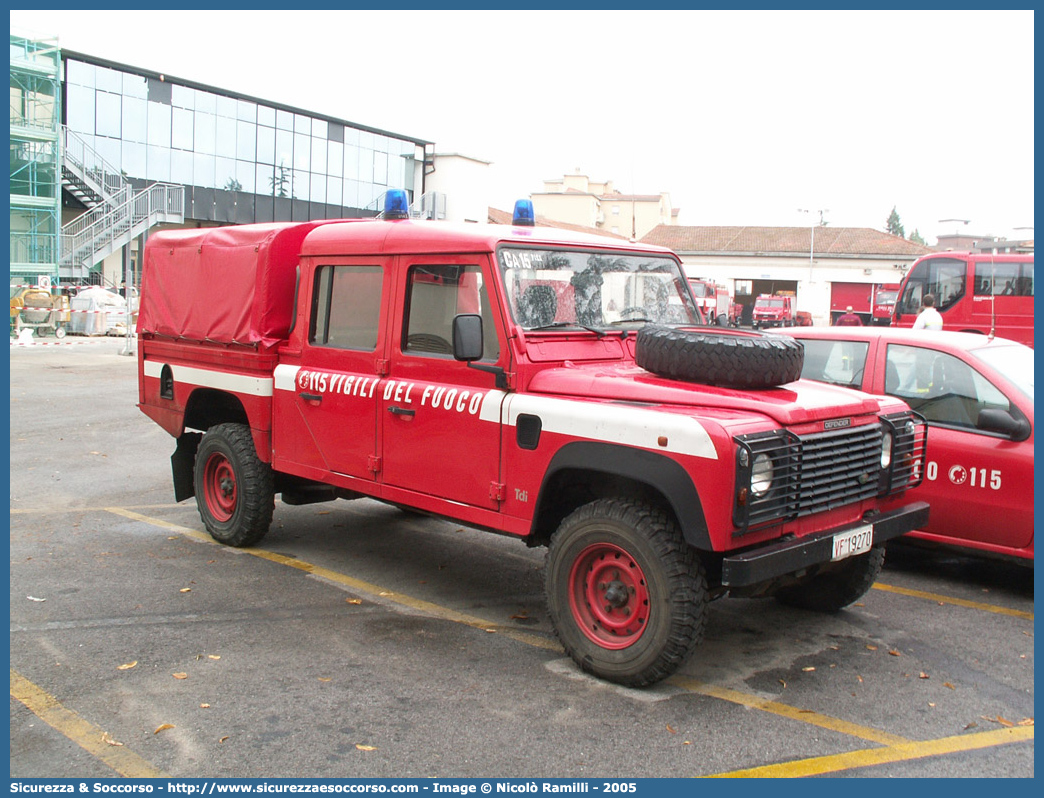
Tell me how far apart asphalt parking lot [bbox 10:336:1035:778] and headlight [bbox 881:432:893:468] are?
1070 mm

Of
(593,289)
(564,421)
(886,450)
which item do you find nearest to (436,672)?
(564,421)

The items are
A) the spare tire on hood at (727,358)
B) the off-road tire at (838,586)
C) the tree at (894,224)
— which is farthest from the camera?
the tree at (894,224)

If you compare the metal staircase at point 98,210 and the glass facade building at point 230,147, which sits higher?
the glass facade building at point 230,147

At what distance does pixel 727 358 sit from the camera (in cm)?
467

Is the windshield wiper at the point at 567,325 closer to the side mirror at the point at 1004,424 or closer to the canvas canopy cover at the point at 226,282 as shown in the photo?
the canvas canopy cover at the point at 226,282

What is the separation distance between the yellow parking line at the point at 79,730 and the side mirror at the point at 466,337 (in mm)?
2414

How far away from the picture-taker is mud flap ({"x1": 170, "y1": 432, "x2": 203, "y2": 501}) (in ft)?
24.6

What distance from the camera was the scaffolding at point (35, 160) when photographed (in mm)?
32844

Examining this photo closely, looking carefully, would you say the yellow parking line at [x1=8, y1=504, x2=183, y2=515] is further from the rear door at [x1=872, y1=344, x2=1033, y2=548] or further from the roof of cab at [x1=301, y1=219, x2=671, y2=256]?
the rear door at [x1=872, y1=344, x2=1033, y2=548]

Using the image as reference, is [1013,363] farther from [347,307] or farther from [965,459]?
[347,307]

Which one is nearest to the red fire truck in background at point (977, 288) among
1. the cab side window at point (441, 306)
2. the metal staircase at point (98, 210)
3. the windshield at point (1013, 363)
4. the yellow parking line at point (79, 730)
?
the windshield at point (1013, 363)

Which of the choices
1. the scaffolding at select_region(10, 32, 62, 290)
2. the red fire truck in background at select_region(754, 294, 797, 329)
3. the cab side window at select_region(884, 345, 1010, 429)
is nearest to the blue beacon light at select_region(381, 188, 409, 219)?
the cab side window at select_region(884, 345, 1010, 429)

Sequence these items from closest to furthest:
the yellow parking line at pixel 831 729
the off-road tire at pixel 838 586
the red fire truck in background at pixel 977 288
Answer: the yellow parking line at pixel 831 729
the off-road tire at pixel 838 586
the red fire truck in background at pixel 977 288

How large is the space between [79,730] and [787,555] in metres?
3.22
